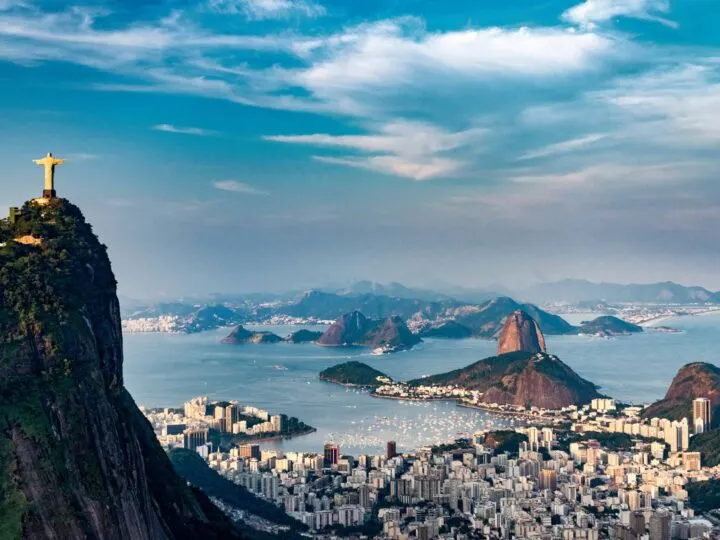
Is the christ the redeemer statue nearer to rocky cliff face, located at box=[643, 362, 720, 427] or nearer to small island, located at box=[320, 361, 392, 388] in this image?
rocky cliff face, located at box=[643, 362, 720, 427]

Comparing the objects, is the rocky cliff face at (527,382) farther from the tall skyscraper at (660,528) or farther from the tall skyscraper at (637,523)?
the tall skyscraper at (660,528)

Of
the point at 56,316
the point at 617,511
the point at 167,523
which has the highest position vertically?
the point at 56,316

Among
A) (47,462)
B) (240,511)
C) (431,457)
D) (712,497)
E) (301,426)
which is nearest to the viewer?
(47,462)

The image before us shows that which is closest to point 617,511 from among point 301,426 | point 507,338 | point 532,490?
point 532,490

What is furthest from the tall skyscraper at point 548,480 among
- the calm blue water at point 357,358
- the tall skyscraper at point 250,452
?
the tall skyscraper at point 250,452

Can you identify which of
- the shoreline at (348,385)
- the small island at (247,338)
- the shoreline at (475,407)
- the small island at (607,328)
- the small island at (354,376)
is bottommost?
the shoreline at (475,407)

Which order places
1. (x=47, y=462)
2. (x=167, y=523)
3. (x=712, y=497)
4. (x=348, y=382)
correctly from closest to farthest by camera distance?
(x=47, y=462) < (x=167, y=523) < (x=712, y=497) < (x=348, y=382)

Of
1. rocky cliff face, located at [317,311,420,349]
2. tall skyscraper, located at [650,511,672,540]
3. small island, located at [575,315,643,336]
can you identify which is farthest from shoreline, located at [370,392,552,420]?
small island, located at [575,315,643,336]

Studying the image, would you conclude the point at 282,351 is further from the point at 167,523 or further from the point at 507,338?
the point at 167,523
